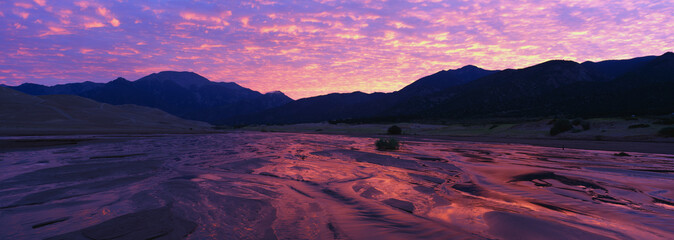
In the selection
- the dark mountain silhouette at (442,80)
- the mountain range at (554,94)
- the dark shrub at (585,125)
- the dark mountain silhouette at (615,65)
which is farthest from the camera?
the dark mountain silhouette at (442,80)

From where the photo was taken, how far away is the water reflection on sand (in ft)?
13.0

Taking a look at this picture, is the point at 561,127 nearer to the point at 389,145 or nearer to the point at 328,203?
the point at 389,145

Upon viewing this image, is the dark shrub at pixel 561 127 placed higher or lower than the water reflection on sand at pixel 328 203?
higher

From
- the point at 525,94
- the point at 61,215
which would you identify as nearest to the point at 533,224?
the point at 61,215

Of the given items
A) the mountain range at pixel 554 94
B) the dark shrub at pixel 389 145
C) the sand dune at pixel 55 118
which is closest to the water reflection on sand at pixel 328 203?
the dark shrub at pixel 389 145

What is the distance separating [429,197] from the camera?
19.9 feet

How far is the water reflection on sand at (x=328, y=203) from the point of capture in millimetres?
3961

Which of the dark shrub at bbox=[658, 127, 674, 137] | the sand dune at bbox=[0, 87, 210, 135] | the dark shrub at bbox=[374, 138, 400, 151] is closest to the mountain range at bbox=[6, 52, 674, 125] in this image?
the dark shrub at bbox=[658, 127, 674, 137]

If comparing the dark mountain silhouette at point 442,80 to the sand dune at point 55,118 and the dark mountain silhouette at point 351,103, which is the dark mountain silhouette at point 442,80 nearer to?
the dark mountain silhouette at point 351,103

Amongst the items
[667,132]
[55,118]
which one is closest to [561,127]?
[667,132]

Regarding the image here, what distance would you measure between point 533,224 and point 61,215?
22.6 ft

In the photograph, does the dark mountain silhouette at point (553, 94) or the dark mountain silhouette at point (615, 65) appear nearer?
the dark mountain silhouette at point (553, 94)

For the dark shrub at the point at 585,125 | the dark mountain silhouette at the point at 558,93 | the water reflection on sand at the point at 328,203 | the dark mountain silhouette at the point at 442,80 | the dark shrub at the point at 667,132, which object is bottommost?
the water reflection on sand at the point at 328,203

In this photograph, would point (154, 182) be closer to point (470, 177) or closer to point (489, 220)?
point (489, 220)
